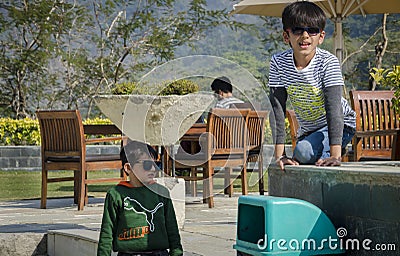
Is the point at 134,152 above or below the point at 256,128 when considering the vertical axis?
below

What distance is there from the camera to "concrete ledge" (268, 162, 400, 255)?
304cm

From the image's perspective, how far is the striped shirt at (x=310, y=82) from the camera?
379 cm

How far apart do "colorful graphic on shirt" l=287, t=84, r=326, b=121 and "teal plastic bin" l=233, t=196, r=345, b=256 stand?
79cm

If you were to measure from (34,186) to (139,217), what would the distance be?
22.1ft

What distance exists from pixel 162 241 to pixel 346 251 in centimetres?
80

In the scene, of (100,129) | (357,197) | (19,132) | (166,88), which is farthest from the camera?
(19,132)

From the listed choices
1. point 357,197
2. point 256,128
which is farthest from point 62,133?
point 357,197

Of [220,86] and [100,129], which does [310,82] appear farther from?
[220,86]

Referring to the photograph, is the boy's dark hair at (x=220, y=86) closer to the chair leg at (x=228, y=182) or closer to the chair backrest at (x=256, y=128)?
the chair backrest at (x=256, y=128)

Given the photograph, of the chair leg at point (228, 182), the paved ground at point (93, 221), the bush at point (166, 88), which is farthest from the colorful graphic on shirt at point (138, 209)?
the chair leg at point (228, 182)

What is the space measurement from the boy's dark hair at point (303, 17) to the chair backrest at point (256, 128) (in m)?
3.83

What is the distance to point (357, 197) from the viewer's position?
3.20 metres

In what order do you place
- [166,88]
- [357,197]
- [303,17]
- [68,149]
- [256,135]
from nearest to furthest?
[357,197] → [303,17] → [166,88] → [68,149] → [256,135]

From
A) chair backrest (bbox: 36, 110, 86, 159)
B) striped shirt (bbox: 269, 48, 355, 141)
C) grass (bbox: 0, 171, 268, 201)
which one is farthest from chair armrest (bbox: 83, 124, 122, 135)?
striped shirt (bbox: 269, 48, 355, 141)
